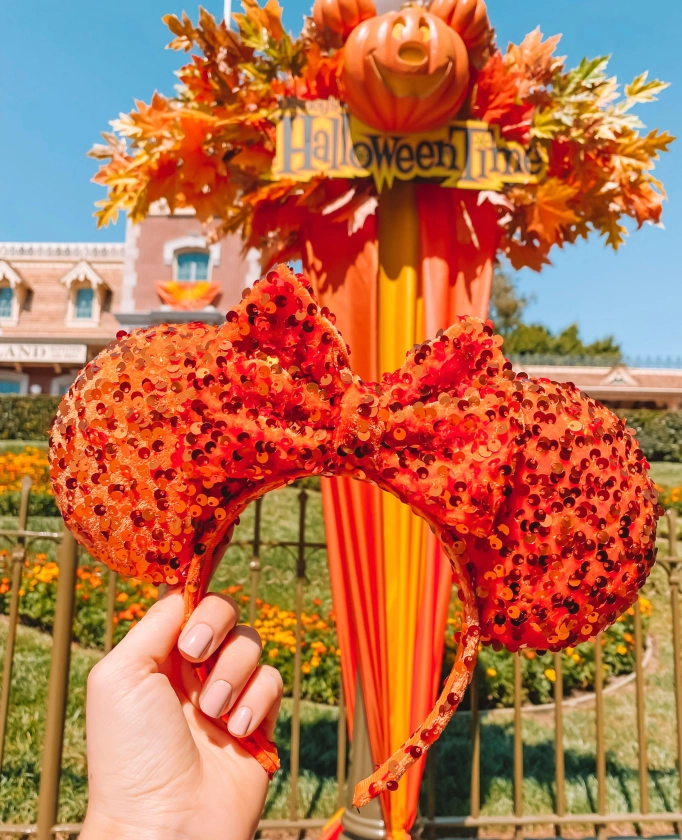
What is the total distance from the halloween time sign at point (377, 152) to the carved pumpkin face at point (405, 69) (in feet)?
0.20

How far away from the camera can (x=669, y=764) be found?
278cm

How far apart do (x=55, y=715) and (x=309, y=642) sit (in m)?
1.60

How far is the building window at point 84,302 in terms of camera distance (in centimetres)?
1180

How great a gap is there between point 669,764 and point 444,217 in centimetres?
298

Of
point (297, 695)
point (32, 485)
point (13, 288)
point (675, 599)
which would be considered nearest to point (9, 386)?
point (13, 288)

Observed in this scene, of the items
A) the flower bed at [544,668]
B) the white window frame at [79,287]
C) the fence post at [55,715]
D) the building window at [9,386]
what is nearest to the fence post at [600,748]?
the flower bed at [544,668]

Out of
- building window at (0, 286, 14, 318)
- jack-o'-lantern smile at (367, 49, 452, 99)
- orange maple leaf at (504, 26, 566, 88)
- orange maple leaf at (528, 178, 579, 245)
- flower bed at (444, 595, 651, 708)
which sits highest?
building window at (0, 286, 14, 318)

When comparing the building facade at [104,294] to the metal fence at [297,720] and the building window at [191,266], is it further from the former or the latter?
the metal fence at [297,720]

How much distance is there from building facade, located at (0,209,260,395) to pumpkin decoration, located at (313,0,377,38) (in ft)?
28.4

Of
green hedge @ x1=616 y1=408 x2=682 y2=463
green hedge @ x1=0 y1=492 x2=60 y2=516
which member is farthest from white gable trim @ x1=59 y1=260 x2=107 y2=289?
green hedge @ x1=616 y1=408 x2=682 y2=463

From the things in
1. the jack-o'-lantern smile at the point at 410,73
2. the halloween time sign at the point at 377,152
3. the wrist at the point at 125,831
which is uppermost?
the jack-o'-lantern smile at the point at 410,73

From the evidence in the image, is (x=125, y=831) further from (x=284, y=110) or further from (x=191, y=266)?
(x=191, y=266)

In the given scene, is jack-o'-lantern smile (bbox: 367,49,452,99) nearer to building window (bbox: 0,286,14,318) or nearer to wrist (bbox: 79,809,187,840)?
wrist (bbox: 79,809,187,840)

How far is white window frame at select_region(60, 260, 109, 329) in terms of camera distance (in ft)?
38.3
